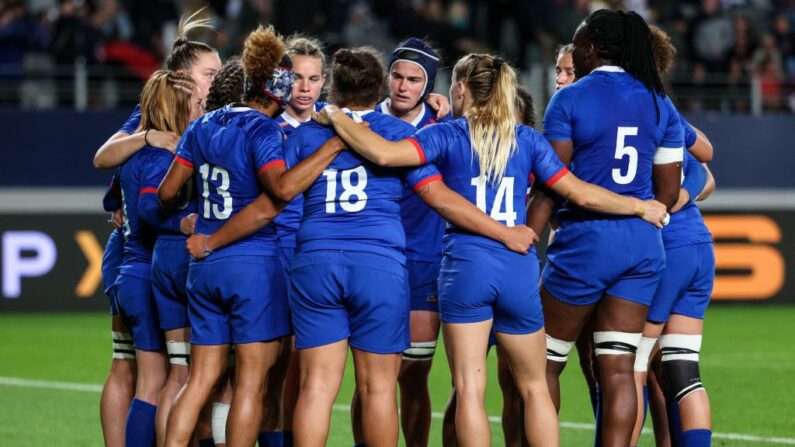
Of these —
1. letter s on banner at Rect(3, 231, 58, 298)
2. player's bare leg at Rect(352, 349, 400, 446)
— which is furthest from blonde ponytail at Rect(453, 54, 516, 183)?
letter s on banner at Rect(3, 231, 58, 298)

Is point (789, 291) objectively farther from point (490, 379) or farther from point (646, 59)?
point (646, 59)

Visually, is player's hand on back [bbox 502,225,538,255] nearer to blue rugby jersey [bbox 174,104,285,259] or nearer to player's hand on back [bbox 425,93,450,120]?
blue rugby jersey [bbox 174,104,285,259]

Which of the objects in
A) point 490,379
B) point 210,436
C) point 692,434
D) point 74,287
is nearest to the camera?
point 692,434

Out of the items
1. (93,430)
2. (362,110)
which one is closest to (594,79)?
(362,110)

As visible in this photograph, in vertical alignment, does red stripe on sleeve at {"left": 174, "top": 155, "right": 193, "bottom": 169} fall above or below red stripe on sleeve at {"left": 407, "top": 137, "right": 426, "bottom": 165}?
below

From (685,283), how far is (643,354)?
0.40 m

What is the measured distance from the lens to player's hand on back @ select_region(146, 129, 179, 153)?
20.4 feet

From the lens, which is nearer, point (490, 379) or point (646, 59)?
point (646, 59)

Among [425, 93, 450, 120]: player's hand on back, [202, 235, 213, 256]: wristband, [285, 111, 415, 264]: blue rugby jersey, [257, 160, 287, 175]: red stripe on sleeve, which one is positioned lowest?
[202, 235, 213, 256]: wristband

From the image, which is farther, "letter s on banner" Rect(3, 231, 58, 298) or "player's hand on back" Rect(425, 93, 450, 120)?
"letter s on banner" Rect(3, 231, 58, 298)

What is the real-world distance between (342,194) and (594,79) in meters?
1.28

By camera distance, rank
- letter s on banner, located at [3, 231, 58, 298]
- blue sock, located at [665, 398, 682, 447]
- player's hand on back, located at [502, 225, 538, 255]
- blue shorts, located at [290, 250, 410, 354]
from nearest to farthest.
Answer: blue shorts, located at [290, 250, 410, 354]
player's hand on back, located at [502, 225, 538, 255]
blue sock, located at [665, 398, 682, 447]
letter s on banner, located at [3, 231, 58, 298]

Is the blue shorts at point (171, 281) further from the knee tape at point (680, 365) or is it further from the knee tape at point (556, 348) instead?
the knee tape at point (680, 365)

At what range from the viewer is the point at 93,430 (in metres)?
8.17
